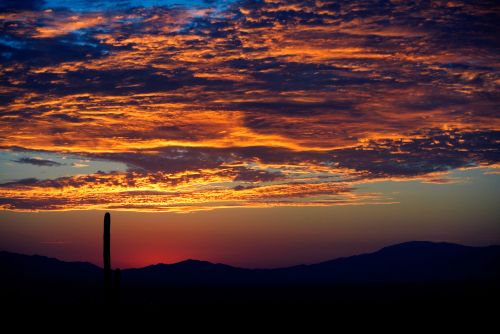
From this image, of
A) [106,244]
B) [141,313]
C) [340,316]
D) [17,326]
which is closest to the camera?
[106,244]

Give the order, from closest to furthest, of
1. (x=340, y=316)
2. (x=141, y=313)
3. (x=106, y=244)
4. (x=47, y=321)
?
(x=106, y=244) < (x=47, y=321) < (x=340, y=316) < (x=141, y=313)

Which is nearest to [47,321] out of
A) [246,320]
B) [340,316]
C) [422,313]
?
[246,320]

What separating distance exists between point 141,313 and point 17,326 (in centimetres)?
894

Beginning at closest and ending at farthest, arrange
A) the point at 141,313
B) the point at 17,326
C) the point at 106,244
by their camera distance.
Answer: the point at 106,244, the point at 17,326, the point at 141,313

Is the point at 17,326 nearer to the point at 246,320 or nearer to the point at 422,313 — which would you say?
Answer: the point at 246,320

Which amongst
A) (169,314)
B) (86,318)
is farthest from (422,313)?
(86,318)

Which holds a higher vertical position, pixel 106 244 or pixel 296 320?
pixel 106 244

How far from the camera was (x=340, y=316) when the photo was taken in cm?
3238

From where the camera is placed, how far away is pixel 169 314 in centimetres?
3434

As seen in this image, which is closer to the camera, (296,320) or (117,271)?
(117,271)

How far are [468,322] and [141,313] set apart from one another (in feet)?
55.4

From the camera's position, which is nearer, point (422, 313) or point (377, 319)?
point (377, 319)

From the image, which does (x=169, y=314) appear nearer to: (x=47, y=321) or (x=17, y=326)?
(x=47, y=321)

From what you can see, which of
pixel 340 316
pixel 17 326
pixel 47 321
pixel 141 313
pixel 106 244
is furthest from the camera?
pixel 141 313
